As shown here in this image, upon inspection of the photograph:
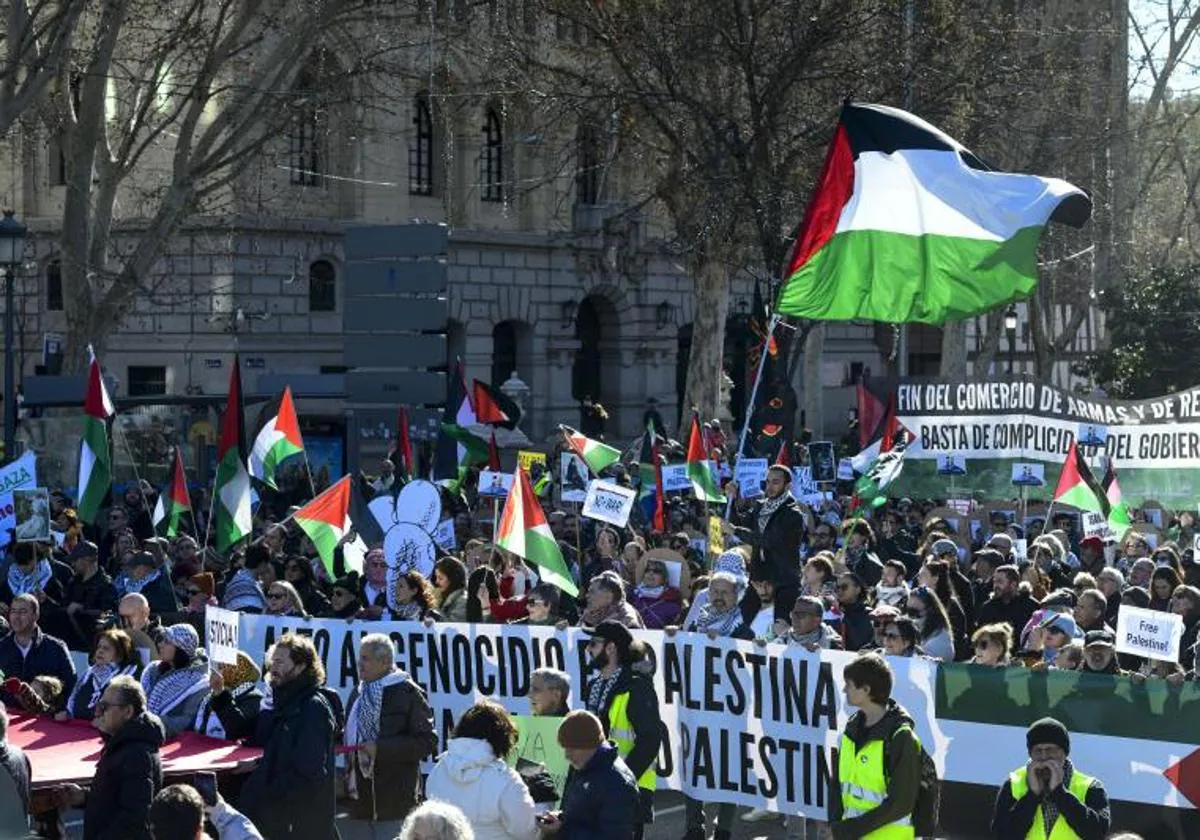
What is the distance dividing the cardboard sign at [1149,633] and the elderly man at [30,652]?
221 inches

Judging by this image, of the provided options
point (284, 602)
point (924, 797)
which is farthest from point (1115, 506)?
point (924, 797)

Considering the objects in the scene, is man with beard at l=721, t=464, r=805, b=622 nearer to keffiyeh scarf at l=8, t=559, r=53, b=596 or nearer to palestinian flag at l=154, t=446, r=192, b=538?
keffiyeh scarf at l=8, t=559, r=53, b=596

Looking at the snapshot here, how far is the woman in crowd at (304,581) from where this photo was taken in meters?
15.4

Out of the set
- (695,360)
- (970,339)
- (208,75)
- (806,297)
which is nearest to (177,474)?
(806,297)

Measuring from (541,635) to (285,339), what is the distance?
100ft

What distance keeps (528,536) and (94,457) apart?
493 centimetres

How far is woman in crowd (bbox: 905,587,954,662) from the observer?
41.0 feet

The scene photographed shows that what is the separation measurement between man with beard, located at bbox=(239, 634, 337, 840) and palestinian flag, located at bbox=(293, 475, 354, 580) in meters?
5.86

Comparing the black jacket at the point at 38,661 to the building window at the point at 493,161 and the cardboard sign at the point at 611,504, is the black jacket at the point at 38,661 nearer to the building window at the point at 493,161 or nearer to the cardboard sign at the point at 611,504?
the cardboard sign at the point at 611,504

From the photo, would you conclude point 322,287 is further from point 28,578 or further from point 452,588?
point 452,588

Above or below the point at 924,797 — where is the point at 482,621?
above

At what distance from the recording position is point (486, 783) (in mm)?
8109

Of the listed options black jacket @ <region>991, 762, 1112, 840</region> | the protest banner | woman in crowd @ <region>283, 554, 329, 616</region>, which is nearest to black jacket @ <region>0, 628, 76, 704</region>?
woman in crowd @ <region>283, 554, 329, 616</region>

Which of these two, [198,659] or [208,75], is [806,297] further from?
[208,75]
